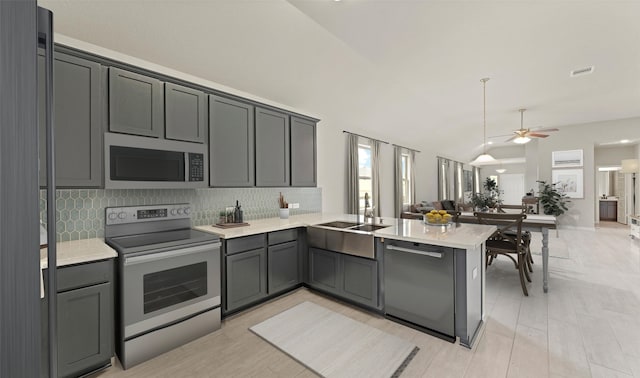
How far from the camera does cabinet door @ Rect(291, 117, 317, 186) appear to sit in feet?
12.2

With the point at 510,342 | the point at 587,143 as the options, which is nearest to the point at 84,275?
the point at 510,342

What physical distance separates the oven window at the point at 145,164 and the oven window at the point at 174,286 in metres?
0.85

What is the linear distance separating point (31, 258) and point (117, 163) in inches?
78.7

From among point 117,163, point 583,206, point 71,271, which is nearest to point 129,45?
point 117,163

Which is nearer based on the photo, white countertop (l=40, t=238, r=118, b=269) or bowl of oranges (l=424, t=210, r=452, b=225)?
white countertop (l=40, t=238, r=118, b=269)

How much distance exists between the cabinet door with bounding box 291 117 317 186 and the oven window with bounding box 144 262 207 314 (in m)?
1.74

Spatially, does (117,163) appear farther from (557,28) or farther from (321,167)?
(557,28)

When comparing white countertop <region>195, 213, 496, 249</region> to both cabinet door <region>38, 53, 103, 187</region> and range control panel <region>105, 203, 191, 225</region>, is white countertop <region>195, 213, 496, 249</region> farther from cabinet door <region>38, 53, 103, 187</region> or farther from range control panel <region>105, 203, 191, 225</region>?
cabinet door <region>38, 53, 103, 187</region>

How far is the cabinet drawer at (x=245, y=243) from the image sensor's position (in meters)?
2.63

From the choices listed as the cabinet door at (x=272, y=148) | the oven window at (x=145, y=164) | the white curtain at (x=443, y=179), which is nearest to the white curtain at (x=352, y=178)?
the cabinet door at (x=272, y=148)

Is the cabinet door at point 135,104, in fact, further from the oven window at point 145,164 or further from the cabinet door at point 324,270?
the cabinet door at point 324,270

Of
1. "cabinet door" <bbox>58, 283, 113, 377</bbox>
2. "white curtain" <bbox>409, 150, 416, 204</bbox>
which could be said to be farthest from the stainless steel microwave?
"white curtain" <bbox>409, 150, 416, 204</bbox>

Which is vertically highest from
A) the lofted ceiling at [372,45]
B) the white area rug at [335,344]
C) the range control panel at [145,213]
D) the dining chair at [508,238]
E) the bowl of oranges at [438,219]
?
the lofted ceiling at [372,45]

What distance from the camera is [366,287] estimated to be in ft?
9.12
